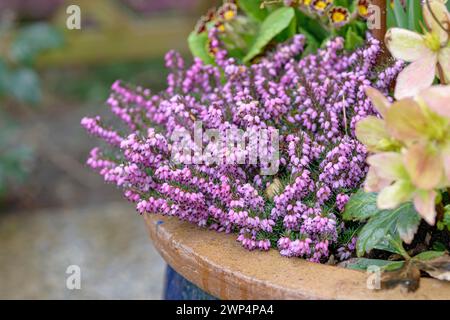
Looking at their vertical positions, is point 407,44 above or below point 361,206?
above

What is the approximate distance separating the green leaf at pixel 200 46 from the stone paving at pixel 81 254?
117 cm

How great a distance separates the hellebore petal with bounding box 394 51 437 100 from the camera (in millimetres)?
971

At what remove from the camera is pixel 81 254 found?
2.81 m

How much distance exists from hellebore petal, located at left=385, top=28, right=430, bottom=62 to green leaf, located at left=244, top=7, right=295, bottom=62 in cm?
43

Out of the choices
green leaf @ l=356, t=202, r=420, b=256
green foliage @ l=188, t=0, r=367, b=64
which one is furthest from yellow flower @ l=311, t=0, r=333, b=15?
green leaf @ l=356, t=202, r=420, b=256

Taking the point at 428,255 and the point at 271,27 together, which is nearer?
the point at 428,255

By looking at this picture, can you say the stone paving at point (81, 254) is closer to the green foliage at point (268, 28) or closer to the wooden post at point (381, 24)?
the green foliage at point (268, 28)

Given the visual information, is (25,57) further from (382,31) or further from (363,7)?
(382,31)

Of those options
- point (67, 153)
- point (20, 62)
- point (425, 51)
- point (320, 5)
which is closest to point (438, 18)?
point (425, 51)

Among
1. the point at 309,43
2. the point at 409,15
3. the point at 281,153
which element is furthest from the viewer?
the point at 309,43

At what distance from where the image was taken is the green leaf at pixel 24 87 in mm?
2998

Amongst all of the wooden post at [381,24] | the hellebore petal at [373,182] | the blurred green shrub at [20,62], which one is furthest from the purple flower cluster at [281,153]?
the blurred green shrub at [20,62]

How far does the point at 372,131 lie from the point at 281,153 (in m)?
0.25
